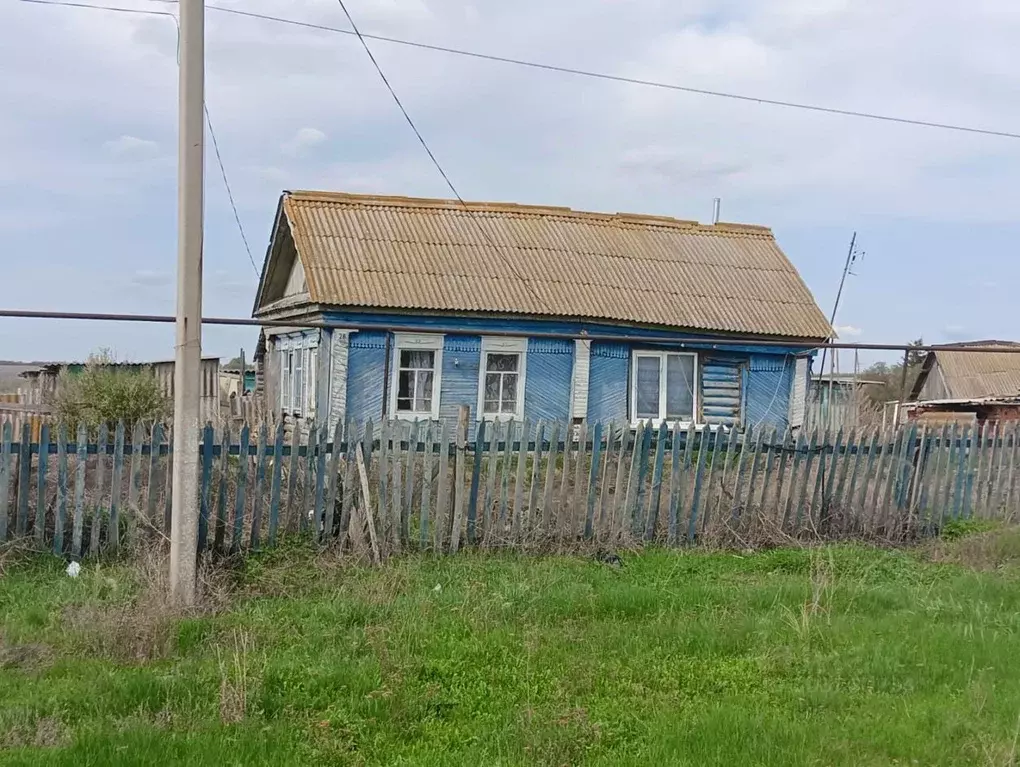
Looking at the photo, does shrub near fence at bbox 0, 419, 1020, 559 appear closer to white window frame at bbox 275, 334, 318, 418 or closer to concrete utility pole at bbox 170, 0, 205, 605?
concrete utility pole at bbox 170, 0, 205, 605

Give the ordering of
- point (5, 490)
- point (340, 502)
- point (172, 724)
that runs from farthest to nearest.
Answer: point (340, 502) < point (5, 490) < point (172, 724)

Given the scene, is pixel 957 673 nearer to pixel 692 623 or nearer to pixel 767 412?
pixel 692 623

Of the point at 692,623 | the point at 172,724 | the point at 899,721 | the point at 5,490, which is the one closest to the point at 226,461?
the point at 5,490

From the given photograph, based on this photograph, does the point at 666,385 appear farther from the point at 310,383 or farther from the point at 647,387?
the point at 310,383

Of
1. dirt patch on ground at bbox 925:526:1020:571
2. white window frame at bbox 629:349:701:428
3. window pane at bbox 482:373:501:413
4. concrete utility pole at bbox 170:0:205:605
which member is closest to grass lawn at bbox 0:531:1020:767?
concrete utility pole at bbox 170:0:205:605

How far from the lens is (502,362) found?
17188 mm

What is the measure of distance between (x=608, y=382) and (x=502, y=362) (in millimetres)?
2164

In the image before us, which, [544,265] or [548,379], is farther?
[544,265]

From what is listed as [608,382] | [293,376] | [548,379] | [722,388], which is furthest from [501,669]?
[293,376]

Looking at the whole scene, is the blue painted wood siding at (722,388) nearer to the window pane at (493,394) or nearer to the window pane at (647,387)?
the window pane at (647,387)

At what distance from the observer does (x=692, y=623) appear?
A: 5844 mm

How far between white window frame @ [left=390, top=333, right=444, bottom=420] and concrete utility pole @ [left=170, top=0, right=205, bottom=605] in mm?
10154

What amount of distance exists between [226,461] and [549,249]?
509 inches

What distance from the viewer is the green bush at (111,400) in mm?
13148
